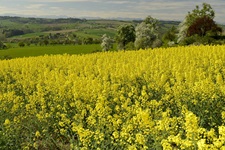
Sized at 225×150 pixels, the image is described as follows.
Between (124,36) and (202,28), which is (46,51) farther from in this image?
(202,28)

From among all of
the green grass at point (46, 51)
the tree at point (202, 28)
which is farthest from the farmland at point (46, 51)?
the tree at point (202, 28)

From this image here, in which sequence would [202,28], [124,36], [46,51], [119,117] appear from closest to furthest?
1. [119,117]
2. [202,28]
3. [124,36]
4. [46,51]

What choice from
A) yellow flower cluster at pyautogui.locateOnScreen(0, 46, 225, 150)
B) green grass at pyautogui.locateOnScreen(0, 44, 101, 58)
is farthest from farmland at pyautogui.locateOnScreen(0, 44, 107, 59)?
yellow flower cluster at pyautogui.locateOnScreen(0, 46, 225, 150)


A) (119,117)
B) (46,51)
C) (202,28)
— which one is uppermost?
(202,28)

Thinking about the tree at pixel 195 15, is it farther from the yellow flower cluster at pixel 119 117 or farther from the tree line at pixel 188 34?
the yellow flower cluster at pixel 119 117

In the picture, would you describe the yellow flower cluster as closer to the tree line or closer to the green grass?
the tree line

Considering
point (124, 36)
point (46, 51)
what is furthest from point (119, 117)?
point (46, 51)

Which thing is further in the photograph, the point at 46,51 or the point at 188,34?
the point at 46,51

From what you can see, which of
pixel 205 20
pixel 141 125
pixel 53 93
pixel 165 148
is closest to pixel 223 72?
pixel 53 93

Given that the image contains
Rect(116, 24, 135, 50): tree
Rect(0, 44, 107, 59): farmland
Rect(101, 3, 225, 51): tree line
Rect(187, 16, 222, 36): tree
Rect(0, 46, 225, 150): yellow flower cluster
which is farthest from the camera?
Rect(0, 44, 107, 59): farmland

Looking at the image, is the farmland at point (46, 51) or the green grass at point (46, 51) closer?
the farmland at point (46, 51)

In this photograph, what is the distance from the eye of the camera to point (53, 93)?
39.8 ft

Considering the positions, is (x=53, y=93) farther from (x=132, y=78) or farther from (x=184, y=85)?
(x=184, y=85)

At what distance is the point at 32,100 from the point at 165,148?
731 centimetres
